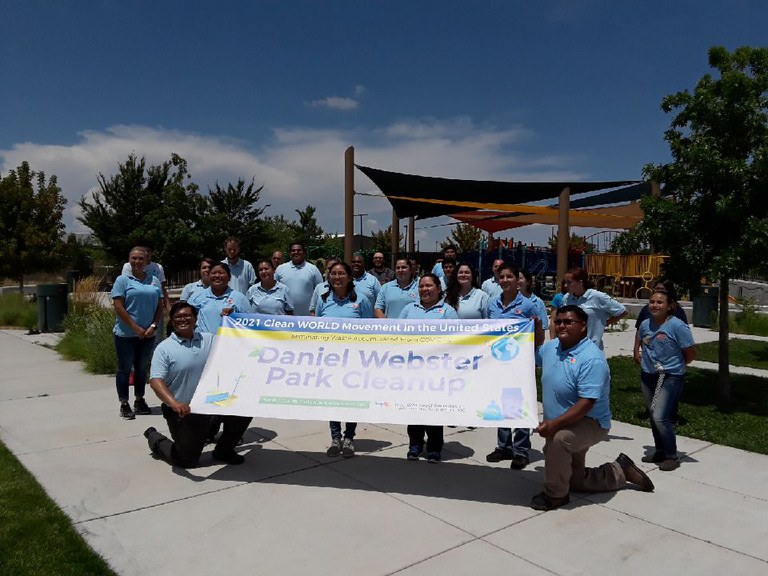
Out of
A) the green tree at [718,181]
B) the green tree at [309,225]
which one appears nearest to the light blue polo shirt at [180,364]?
the green tree at [718,181]

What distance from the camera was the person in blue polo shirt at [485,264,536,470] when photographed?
16.8ft

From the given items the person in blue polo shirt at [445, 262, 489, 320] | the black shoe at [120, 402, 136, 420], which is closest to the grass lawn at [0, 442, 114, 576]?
the black shoe at [120, 402, 136, 420]

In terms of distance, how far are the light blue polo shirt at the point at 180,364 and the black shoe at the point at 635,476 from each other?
332cm

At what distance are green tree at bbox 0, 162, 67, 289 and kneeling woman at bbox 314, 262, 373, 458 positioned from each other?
17222mm

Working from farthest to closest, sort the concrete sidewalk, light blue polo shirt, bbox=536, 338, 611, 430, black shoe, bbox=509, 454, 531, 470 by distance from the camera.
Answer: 1. black shoe, bbox=509, 454, 531, 470
2. light blue polo shirt, bbox=536, 338, 611, 430
3. the concrete sidewalk

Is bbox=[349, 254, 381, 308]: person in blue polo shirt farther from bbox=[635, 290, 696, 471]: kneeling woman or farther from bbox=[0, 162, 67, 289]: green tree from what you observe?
bbox=[0, 162, 67, 289]: green tree

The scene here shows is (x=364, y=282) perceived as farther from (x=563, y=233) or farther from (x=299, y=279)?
(x=563, y=233)

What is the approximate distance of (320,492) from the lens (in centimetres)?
448

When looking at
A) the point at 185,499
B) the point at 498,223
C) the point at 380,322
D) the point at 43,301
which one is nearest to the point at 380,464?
the point at 380,322

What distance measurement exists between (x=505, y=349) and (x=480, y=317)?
2.80ft

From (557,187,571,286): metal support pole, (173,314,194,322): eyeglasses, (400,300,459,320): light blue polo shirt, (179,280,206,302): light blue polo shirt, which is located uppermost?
(557,187,571,286): metal support pole

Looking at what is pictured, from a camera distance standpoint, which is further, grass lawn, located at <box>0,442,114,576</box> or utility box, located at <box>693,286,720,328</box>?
utility box, located at <box>693,286,720,328</box>

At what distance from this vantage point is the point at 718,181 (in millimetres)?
6828

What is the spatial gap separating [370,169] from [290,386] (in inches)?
360
